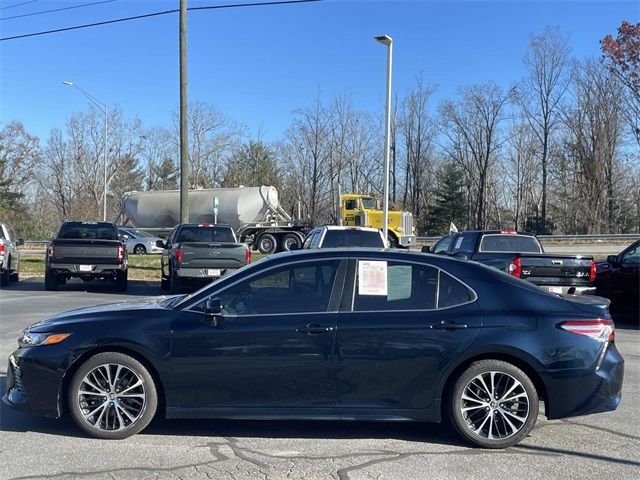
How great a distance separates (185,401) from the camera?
16.1ft

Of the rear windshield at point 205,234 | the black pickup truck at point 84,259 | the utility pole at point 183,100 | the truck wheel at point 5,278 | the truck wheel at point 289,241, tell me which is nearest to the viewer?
the black pickup truck at point 84,259

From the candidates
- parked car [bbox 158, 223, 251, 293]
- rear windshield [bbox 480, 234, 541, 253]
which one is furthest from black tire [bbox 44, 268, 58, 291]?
rear windshield [bbox 480, 234, 541, 253]

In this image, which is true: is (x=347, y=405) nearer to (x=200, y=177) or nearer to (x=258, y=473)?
(x=258, y=473)

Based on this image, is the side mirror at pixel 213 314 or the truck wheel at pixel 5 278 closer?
the side mirror at pixel 213 314

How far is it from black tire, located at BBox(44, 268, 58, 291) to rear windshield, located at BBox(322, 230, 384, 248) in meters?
7.69

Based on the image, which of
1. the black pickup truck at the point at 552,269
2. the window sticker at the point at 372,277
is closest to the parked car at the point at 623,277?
the black pickup truck at the point at 552,269

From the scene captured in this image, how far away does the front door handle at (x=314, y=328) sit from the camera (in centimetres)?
488

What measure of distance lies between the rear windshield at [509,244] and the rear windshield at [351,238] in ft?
7.13

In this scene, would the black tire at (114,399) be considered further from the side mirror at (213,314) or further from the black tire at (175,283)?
the black tire at (175,283)

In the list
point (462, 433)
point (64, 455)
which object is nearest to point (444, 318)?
point (462, 433)

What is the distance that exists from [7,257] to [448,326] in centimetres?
1585

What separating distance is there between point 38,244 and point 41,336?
46742 millimetres

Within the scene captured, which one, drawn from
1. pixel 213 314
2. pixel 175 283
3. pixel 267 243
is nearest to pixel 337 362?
pixel 213 314

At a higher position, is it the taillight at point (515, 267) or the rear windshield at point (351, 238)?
the rear windshield at point (351, 238)
